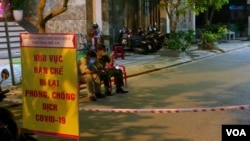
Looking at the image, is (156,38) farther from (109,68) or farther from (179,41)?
(109,68)

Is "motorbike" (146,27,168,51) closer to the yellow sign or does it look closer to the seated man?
the seated man

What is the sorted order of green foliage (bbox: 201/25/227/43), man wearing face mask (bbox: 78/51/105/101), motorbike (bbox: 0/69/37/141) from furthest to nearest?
green foliage (bbox: 201/25/227/43), man wearing face mask (bbox: 78/51/105/101), motorbike (bbox: 0/69/37/141)

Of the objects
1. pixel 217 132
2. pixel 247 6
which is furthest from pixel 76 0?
pixel 247 6

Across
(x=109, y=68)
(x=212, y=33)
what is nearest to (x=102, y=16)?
(x=212, y=33)

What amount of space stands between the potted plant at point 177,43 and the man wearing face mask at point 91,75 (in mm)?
8904

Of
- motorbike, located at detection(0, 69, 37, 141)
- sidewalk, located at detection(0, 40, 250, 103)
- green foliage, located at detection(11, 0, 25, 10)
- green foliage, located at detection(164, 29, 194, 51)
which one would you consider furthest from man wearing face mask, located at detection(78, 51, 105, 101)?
green foliage, located at detection(11, 0, 25, 10)

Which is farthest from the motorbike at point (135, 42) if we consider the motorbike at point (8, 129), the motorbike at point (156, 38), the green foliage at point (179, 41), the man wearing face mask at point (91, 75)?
the motorbike at point (8, 129)

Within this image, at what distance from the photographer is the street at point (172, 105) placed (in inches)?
270

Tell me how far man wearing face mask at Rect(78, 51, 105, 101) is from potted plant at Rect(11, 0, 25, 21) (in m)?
12.8

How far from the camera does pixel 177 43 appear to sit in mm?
18656

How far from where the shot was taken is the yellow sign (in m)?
5.74

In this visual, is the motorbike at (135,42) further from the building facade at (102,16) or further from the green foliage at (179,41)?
the green foliage at (179,41)

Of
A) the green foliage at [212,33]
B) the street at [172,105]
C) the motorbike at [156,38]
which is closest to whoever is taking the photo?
the street at [172,105]

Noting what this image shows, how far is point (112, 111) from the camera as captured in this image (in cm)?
833
